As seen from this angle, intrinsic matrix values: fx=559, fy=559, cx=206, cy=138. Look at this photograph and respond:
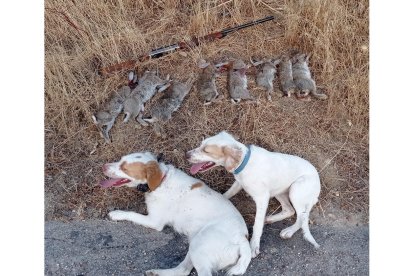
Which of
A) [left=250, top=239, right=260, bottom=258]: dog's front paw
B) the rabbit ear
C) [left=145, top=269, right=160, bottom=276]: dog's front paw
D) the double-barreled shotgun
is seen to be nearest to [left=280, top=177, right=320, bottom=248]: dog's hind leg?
[left=250, top=239, right=260, bottom=258]: dog's front paw

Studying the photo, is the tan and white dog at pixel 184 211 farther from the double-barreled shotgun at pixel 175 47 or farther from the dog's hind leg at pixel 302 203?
the double-barreled shotgun at pixel 175 47

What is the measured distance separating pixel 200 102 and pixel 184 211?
158 centimetres

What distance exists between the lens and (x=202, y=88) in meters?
6.39

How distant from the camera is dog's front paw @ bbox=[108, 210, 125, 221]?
544 centimetres

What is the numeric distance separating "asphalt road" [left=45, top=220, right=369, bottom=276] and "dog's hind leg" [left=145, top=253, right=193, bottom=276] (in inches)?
3.5

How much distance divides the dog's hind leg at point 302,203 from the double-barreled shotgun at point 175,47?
233cm

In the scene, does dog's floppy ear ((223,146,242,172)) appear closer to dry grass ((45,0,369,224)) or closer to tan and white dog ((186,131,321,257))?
tan and white dog ((186,131,321,257))

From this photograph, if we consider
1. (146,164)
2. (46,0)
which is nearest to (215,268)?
(146,164)

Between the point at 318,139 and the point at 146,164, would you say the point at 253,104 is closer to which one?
the point at 318,139

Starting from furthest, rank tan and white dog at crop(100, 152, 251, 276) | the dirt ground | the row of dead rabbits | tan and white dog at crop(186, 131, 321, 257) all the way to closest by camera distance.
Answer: the row of dead rabbits → the dirt ground → tan and white dog at crop(186, 131, 321, 257) → tan and white dog at crop(100, 152, 251, 276)

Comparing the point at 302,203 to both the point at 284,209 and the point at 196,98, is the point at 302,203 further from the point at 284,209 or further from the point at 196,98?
the point at 196,98

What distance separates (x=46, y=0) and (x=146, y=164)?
8.40 ft

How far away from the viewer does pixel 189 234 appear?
5.18 m

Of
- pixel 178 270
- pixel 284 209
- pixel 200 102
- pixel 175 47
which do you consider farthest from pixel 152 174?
pixel 175 47
